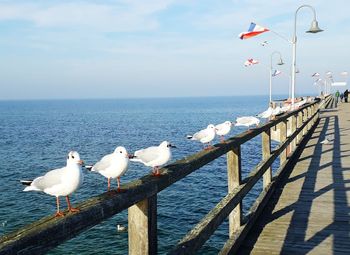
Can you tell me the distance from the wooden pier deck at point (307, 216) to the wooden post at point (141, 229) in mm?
2453

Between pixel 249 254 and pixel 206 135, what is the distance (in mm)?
2289

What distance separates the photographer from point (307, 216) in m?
6.58

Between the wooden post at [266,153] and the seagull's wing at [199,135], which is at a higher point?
the seagull's wing at [199,135]

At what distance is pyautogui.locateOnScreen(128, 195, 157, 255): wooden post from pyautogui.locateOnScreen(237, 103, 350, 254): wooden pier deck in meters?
2.45

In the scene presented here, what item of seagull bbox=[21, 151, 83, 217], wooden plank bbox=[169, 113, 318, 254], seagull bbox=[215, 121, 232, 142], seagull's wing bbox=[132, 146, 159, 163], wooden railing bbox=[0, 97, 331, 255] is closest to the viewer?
wooden railing bbox=[0, 97, 331, 255]

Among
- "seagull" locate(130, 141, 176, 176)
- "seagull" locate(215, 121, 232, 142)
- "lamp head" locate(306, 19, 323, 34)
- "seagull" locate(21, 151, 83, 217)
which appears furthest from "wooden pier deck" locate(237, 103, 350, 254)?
"lamp head" locate(306, 19, 323, 34)

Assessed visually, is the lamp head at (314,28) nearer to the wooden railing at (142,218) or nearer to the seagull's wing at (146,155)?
the wooden railing at (142,218)

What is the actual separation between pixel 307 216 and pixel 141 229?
4.48 meters

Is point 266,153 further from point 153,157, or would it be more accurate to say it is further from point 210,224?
point 153,157

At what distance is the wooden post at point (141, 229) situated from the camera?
9.39 ft

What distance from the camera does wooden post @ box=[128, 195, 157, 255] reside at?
2.86m

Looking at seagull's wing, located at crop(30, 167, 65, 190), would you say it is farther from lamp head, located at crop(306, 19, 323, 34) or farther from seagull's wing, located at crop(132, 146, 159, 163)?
lamp head, located at crop(306, 19, 323, 34)

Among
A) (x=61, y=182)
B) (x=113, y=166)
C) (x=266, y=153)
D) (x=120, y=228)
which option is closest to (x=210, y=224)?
(x=113, y=166)

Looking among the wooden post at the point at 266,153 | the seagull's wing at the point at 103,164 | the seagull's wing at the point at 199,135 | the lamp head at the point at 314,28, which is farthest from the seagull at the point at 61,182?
the lamp head at the point at 314,28
